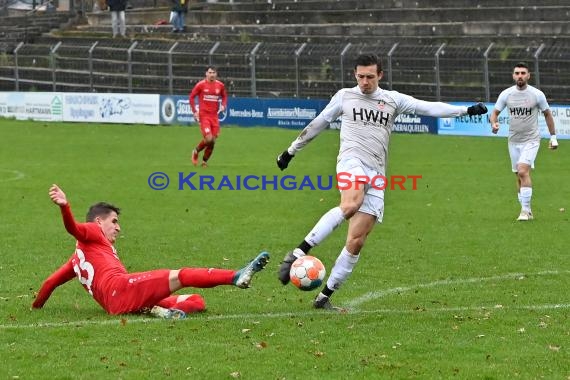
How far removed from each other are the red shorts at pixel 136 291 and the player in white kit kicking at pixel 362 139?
155 centimetres

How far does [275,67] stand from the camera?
3912cm

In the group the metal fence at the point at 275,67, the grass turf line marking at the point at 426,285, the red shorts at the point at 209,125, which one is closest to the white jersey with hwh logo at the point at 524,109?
the grass turf line marking at the point at 426,285

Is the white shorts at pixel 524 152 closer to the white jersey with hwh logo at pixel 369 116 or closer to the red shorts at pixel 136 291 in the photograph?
the white jersey with hwh logo at pixel 369 116

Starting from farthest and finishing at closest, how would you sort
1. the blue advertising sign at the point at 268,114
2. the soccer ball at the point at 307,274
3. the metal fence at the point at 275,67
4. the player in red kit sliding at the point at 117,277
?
the metal fence at the point at 275,67 < the blue advertising sign at the point at 268,114 < the soccer ball at the point at 307,274 < the player in red kit sliding at the point at 117,277

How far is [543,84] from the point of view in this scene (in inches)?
1339

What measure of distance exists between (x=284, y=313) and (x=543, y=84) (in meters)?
25.4

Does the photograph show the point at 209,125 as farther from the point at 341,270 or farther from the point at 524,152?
the point at 341,270

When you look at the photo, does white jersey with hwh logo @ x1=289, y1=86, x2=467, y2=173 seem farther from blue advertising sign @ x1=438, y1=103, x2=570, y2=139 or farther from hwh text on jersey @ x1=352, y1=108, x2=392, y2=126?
blue advertising sign @ x1=438, y1=103, x2=570, y2=139

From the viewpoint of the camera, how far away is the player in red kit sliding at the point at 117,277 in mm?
9438

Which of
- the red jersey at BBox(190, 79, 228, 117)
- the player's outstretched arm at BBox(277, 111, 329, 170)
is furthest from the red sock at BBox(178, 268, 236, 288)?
the red jersey at BBox(190, 79, 228, 117)

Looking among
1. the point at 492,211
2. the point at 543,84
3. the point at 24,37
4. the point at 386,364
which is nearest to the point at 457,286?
the point at 386,364

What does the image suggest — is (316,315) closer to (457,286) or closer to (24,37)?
(457,286)

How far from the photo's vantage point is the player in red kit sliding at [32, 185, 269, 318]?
944 centimetres

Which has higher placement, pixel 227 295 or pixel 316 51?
pixel 316 51
